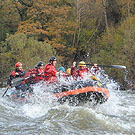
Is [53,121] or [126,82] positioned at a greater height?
[53,121]

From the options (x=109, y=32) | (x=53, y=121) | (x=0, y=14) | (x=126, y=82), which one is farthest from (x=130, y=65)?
(x=0, y=14)

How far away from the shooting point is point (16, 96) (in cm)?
1045

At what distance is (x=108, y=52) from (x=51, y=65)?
1004cm

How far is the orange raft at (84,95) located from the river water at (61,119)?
0.74 feet

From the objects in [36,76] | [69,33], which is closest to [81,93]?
[36,76]

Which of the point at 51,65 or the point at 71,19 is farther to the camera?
the point at 71,19

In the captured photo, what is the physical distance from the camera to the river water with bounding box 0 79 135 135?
7004mm

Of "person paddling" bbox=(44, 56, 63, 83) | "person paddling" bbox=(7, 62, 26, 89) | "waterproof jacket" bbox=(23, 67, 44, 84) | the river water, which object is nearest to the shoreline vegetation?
"person paddling" bbox=(7, 62, 26, 89)

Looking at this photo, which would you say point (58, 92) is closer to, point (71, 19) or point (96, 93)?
point (96, 93)

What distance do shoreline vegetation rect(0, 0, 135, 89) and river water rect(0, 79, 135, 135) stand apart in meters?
8.48

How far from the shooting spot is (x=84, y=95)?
30.0 ft

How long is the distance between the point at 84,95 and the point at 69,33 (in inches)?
583

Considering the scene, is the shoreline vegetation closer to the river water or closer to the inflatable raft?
the inflatable raft

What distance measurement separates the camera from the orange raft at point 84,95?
9.05 metres
